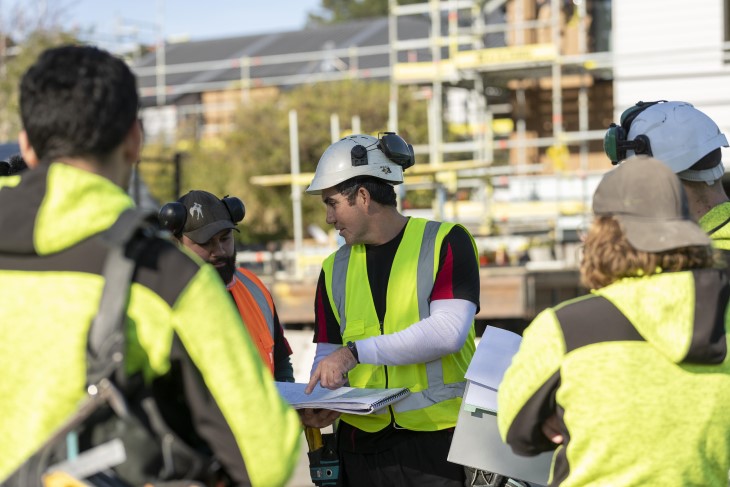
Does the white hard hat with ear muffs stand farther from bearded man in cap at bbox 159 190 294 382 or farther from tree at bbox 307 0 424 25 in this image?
tree at bbox 307 0 424 25

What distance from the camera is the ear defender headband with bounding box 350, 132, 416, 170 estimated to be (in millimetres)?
4578

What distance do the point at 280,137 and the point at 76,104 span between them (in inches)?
969

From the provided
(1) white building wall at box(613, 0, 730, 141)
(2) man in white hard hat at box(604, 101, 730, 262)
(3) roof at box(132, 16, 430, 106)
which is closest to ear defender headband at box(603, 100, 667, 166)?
(2) man in white hard hat at box(604, 101, 730, 262)

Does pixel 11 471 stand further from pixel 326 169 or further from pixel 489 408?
pixel 326 169

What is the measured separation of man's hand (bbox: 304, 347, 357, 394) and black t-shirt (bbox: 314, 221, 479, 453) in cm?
33

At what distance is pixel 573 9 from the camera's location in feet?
73.8

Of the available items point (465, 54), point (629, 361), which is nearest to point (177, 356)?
point (629, 361)

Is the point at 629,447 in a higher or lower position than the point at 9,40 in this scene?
lower

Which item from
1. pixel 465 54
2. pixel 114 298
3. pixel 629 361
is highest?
pixel 465 54

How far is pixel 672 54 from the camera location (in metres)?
17.5

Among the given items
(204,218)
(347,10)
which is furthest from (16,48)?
(347,10)

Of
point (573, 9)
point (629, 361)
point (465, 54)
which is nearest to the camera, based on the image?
point (629, 361)

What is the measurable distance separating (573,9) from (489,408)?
64.9ft

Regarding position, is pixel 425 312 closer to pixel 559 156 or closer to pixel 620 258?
pixel 620 258
